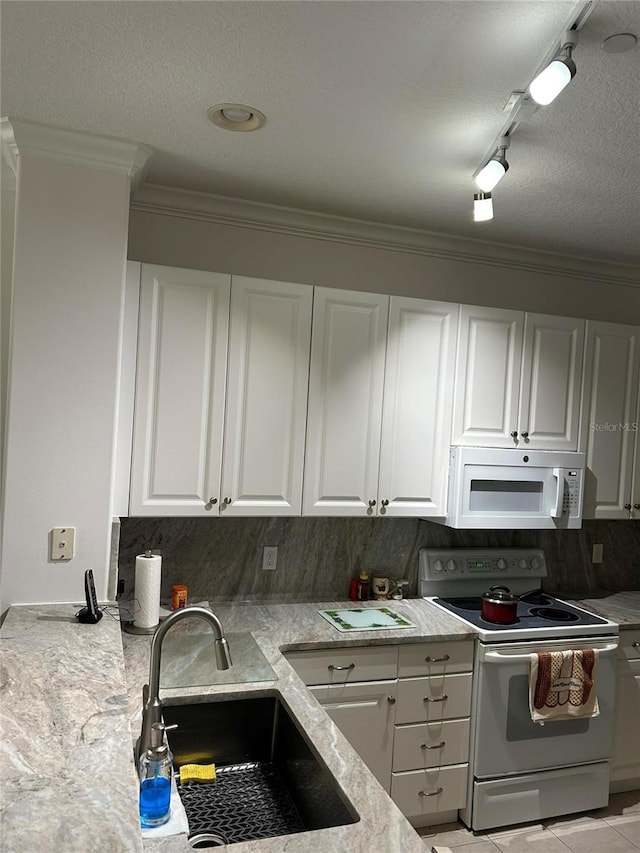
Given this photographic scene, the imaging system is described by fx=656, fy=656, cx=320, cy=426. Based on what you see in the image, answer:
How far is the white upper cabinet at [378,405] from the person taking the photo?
9.14ft

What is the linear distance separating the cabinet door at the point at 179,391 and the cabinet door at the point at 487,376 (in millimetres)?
1101

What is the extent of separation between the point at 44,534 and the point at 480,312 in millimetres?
2050

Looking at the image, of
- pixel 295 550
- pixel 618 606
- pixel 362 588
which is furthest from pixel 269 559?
pixel 618 606

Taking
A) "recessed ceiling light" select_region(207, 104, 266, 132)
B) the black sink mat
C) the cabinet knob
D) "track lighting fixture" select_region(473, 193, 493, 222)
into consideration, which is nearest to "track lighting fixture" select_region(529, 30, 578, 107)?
"track lighting fixture" select_region(473, 193, 493, 222)

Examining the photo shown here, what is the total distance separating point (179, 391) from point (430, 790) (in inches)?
76.8

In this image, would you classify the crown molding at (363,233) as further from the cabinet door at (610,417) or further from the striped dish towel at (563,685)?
the striped dish towel at (563,685)

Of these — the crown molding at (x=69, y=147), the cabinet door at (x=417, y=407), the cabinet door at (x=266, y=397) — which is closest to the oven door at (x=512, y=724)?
the cabinet door at (x=417, y=407)

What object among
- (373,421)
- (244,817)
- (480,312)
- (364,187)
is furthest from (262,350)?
(244,817)

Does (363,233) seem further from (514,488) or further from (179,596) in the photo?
(179,596)

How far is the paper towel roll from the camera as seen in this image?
95.4 inches

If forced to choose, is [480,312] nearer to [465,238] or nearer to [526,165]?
[465,238]

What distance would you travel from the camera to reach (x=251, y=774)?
192 cm

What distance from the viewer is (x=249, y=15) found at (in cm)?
149

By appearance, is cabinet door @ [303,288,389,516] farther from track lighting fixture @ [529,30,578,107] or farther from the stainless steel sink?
track lighting fixture @ [529,30,578,107]
